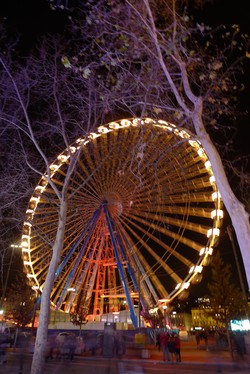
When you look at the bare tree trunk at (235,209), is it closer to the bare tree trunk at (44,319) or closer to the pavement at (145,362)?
the pavement at (145,362)

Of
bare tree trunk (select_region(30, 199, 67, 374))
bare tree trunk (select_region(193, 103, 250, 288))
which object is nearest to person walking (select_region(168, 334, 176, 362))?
bare tree trunk (select_region(30, 199, 67, 374))

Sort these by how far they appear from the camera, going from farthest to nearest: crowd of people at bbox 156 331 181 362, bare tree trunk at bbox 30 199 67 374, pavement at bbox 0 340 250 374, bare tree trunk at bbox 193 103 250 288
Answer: crowd of people at bbox 156 331 181 362 < pavement at bbox 0 340 250 374 < bare tree trunk at bbox 30 199 67 374 < bare tree trunk at bbox 193 103 250 288

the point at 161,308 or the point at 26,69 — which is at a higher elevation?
the point at 26,69

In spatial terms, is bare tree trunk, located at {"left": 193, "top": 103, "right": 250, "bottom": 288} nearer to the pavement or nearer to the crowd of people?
the pavement

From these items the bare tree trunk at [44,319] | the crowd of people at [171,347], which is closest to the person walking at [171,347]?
the crowd of people at [171,347]

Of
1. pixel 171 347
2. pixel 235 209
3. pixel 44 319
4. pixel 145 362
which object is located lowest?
pixel 145 362

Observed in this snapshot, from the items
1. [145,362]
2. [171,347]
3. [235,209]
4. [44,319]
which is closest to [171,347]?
[171,347]

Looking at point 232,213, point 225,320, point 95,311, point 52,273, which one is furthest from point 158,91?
point 95,311

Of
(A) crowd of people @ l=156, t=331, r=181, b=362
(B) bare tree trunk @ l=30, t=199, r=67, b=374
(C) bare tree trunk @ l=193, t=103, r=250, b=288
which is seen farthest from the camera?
(A) crowd of people @ l=156, t=331, r=181, b=362

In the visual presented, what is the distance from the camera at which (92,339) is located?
2205cm

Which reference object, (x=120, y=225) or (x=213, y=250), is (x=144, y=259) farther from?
(x=213, y=250)

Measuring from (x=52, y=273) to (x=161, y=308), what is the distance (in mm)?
18133

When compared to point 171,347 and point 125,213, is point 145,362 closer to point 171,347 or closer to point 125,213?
point 171,347

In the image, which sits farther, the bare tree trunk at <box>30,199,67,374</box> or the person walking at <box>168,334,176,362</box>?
the person walking at <box>168,334,176,362</box>
